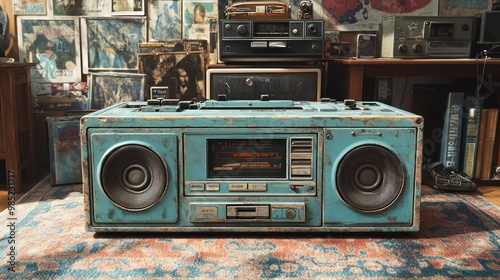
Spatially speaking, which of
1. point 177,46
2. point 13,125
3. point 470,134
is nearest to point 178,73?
point 177,46

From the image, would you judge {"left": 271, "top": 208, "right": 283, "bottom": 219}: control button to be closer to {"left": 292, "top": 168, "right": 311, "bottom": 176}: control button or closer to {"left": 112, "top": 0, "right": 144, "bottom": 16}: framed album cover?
{"left": 292, "top": 168, "right": 311, "bottom": 176}: control button

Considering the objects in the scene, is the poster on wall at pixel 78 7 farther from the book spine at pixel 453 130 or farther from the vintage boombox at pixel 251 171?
the book spine at pixel 453 130

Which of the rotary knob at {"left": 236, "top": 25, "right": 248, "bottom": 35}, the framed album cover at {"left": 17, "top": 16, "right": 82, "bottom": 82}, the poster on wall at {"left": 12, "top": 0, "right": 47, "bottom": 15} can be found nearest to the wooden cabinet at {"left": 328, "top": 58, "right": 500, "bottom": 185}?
the rotary knob at {"left": 236, "top": 25, "right": 248, "bottom": 35}

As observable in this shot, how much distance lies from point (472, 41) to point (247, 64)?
1.17m

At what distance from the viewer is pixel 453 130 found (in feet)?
10.0

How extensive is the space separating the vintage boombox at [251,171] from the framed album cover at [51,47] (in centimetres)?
148

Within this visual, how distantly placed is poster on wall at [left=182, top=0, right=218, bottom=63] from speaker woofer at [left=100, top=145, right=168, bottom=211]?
1.47 metres

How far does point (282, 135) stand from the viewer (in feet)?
6.95

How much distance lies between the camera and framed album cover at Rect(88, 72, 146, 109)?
131 inches

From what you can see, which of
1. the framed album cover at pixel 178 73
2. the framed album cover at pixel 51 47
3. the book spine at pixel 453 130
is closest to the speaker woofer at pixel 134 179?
the framed album cover at pixel 178 73

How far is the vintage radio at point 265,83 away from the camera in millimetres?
2898

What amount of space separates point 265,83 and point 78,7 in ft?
4.27

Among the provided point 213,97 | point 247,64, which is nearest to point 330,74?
point 247,64

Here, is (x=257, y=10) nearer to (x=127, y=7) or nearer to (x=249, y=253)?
(x=127, y=7)
